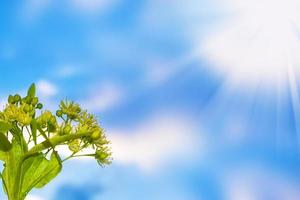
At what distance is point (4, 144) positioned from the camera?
18.7 feet

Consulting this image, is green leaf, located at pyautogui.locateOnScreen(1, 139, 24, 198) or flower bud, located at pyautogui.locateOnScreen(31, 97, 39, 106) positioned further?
→ flower bud, located at pyautogui.locateOnScreen(31, 97, 39, 106)

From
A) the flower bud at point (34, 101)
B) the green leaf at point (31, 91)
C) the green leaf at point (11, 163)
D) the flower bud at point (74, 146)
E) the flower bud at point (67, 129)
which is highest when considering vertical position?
the green leaf at point (31, 91)

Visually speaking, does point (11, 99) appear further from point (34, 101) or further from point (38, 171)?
point (38, 171)

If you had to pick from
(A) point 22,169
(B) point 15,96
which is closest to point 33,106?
(B) point 15,96

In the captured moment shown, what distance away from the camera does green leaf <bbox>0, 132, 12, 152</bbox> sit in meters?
5.63

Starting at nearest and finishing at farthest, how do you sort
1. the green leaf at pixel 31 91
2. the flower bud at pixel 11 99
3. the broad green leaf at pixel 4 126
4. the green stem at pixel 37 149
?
the broad green leaf at pixel 4 126 → the green stem at pixel 37 149 → the flower bud at pixel 11 99 → the green leaf at pixel 31 91

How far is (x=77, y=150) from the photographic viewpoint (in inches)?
238

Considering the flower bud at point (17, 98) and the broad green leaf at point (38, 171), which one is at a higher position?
the flower bud at point (17, 98)

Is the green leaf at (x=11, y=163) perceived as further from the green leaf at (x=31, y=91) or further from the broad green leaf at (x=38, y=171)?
the green leaf at (x=31, y=91)

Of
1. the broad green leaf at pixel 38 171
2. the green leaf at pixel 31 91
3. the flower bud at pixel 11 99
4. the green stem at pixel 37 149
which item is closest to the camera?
the green stem at pixel 37 149

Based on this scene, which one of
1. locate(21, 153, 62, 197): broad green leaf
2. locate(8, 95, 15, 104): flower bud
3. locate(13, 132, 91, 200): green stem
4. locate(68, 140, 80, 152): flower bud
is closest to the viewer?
locate(13, 132, 91, 200): green stem

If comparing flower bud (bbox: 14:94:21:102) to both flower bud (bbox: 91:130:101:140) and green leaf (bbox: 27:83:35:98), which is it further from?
flower bud (bbox: 91:130:101:140)

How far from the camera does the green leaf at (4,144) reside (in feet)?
18.5

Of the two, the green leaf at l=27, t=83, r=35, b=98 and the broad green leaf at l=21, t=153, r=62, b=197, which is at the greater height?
the green leaf at l=27, t=83, r=35, b=98
